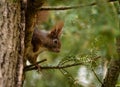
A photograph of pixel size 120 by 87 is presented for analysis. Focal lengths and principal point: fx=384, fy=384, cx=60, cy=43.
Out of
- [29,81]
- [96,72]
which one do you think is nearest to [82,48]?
[96,72]

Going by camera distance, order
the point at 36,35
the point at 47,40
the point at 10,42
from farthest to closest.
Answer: the point at 47,40
the point at 36,35
the point at 10,42

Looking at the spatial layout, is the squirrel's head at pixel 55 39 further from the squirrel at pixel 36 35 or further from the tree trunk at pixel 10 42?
the tree trunk at pixel 10 42

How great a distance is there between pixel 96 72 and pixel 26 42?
609 millimetres

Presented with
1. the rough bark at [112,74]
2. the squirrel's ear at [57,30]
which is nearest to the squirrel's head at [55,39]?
the squirrel's ear at [57,30]

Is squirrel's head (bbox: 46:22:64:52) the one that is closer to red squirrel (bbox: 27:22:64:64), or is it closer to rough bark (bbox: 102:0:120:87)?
red squirrel (bbox: 27:22:64:64)

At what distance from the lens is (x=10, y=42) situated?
2008 millimetres

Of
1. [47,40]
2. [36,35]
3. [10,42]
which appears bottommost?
[47,40]

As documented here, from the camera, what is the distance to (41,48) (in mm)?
3355

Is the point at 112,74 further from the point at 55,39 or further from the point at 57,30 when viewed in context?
the point at 55,39

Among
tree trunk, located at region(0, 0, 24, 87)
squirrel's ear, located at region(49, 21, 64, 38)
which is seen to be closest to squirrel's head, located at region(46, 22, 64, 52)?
squirrel's ear, located at region(49, 21, 64, 38)

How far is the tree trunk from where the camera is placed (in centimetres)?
196

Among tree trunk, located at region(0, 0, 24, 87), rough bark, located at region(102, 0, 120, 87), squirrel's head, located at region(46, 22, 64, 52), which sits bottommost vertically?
squirrel's head, located at region(46, 22, 64, 52)

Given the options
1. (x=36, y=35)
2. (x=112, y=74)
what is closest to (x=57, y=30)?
(x=36, y=35)

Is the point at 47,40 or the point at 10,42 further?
the point at 47,40
